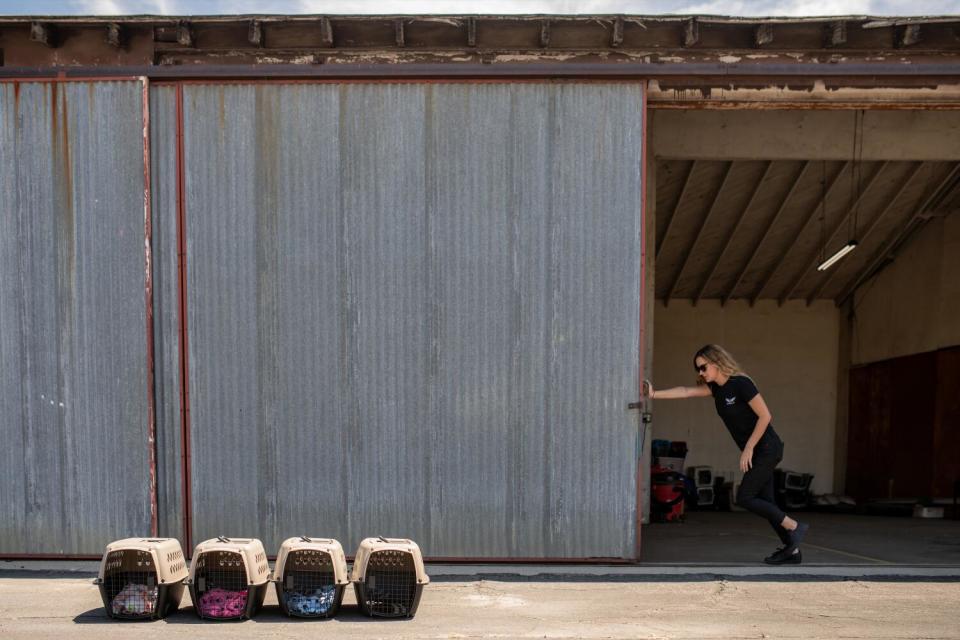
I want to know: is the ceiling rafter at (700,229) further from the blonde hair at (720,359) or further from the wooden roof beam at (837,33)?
the blonde hair at (720,359)

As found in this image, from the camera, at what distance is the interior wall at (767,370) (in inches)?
734

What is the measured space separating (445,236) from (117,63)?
3.26 metres

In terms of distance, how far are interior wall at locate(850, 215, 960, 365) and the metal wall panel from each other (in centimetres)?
1362

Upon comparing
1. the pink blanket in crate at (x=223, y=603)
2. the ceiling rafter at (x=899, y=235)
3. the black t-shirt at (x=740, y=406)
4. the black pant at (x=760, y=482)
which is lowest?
the pink blanket in crate at (x=223, y=603)

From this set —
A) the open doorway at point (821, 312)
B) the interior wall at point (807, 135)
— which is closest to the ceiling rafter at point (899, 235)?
the open doorway at point (821, 312)

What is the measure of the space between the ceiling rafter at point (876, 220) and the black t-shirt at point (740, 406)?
8.51 m

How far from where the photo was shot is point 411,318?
7.51 m

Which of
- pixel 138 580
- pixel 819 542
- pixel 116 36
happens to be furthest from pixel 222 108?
pixel 819 542

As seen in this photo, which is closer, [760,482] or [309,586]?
[309,586]

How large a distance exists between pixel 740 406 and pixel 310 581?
3779 millimetres

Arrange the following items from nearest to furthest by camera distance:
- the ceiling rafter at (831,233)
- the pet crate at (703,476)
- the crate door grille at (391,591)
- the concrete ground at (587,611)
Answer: the concrete ground at (587,611), the crate door grille at (391,591), the ceiling rafter at (831,233), the pet crate at (703,476)

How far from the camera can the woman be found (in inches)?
286

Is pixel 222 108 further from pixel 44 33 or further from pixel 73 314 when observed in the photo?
pixel 73 314

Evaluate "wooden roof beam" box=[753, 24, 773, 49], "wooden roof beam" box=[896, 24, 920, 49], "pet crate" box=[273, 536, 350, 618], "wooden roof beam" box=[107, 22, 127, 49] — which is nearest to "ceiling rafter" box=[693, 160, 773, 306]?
"wooden roof beam" box=[896, 24, 920, 49]
